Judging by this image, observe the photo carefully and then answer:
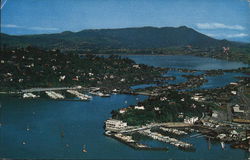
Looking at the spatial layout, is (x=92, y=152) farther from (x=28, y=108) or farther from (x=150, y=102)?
(x=28, y=108)

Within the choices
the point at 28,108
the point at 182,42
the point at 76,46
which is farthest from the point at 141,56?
the point at 28,108

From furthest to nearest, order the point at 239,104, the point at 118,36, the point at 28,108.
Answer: the point at 118,36, the point at 28,108, the point at 239,104

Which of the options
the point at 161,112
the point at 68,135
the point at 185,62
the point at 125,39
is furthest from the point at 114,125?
the point at 185,62

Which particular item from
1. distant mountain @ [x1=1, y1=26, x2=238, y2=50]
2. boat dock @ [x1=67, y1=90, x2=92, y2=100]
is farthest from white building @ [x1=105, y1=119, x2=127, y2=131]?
boat dock @ [x1=67, y1=90, x2=92, y2=100]

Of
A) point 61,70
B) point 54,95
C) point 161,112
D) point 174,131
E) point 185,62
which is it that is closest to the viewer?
point 174,131

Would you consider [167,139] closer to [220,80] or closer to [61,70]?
[220,80]

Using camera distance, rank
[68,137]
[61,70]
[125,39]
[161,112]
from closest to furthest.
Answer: [68,137]
[161,112]
[125,39]
[61,70]

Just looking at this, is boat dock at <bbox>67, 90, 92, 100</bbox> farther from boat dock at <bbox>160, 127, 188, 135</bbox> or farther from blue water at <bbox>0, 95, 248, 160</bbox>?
boat dock at <bbox>160, 127, 188, 135</bbox>
